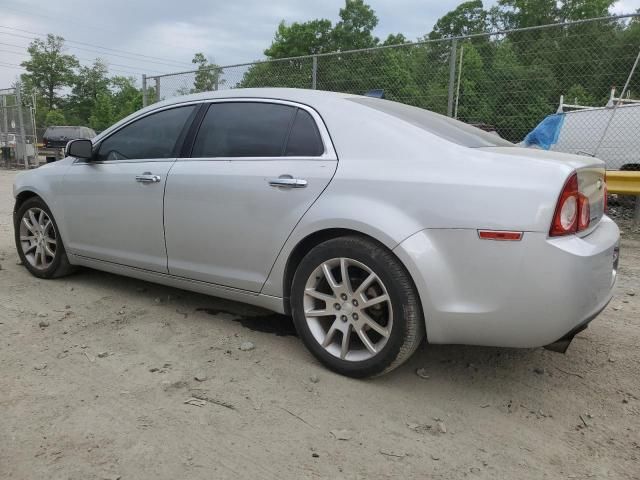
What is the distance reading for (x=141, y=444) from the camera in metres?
2.28

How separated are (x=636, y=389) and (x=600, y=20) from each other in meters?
5.89

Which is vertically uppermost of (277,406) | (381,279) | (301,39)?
(301,39)

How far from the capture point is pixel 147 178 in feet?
12.1

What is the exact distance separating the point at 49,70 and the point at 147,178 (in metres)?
67.2

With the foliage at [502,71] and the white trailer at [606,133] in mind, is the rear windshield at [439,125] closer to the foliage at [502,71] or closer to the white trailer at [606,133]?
the foliage at [502,71]

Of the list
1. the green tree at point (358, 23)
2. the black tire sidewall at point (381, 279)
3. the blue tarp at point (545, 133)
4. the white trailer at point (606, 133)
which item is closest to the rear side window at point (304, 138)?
the black tire sidewall at point (381, 279)

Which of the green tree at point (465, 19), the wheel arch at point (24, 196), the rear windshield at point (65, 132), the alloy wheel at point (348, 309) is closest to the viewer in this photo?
the alloy wheel at point (348, 309)

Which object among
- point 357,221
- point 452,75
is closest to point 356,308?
point 357,221

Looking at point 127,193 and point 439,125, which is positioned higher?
point 439,125

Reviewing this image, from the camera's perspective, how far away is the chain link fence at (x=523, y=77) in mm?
7461

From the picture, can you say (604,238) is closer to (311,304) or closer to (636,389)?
(636,389)

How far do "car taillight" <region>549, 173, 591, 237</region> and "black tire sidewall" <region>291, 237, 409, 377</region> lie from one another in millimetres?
734

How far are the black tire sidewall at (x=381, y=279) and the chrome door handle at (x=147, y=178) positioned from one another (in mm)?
1314

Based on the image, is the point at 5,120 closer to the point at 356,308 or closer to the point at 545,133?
the point at 545,133
